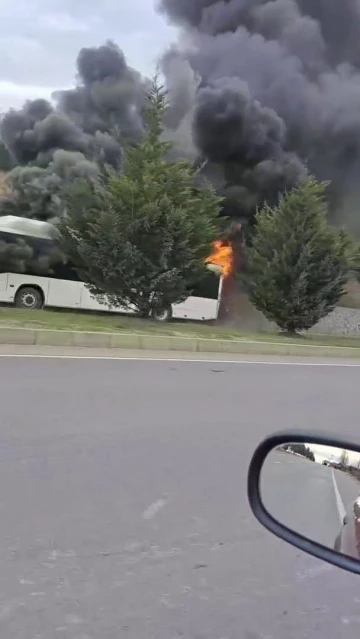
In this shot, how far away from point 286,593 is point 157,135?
14358mm

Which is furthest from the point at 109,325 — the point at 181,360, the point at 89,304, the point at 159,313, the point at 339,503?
the point at 339,503

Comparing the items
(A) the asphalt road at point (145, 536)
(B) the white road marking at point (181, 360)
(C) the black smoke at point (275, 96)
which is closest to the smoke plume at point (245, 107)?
(C) the black smoke at point (275, 96)

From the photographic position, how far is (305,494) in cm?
186

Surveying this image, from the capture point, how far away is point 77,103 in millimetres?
34562

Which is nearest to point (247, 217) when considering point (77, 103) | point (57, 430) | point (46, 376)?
point (77, 103)

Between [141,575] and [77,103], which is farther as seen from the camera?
[77,103]

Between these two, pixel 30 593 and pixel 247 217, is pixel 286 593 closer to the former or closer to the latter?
pixel 30 593

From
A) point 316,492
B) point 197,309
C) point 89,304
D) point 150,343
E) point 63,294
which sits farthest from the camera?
point 197,309

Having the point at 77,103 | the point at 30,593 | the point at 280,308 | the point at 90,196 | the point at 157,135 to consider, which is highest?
the point at 77,103

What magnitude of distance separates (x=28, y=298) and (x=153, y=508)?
15.4 meters

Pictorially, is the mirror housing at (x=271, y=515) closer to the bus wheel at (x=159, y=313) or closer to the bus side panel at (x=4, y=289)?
the bus wheel at (x=159, y=313)

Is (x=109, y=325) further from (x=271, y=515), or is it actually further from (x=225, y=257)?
(x=271, y=515)

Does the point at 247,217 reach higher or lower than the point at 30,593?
higher

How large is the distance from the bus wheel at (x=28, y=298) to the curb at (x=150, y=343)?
6.54 m
